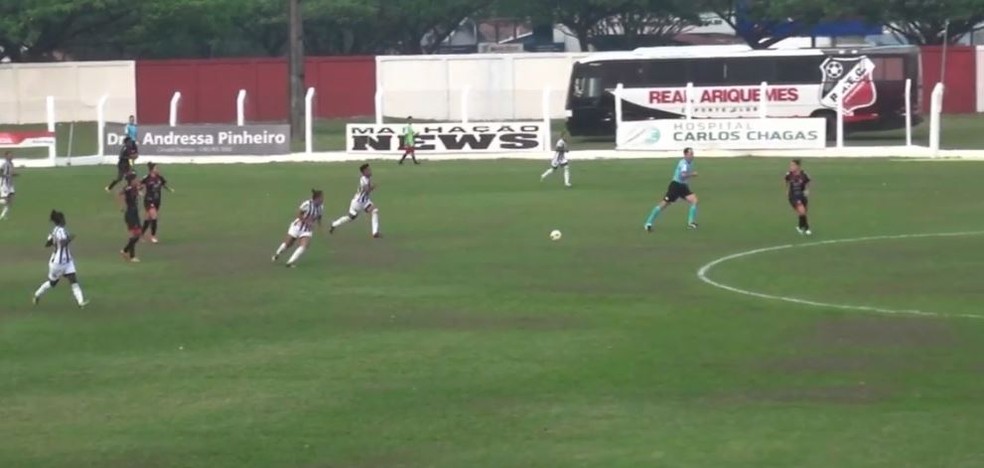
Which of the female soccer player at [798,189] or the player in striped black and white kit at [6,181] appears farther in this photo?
the player in striped black and white kit at [6,181]

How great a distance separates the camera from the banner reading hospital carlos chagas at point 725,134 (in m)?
56.4

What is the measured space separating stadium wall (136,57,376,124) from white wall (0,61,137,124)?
127 cm

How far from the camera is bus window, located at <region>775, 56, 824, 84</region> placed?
6241cm

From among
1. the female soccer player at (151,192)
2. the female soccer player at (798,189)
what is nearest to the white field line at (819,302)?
the female soccer player at (798,189)

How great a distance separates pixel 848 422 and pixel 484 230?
19.8m

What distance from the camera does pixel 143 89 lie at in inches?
3115

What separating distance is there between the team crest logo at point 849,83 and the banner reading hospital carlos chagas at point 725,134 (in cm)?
586

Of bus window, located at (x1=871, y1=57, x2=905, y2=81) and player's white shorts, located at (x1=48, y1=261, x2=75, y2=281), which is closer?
player's white shorts, located at (x1=48, y1=261, x2=75, y2=281)

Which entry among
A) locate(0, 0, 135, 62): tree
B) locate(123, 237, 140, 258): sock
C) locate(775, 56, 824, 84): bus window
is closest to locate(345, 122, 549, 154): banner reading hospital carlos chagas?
locate(775, 56, 824, 84): bus window

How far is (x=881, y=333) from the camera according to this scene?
22531 mm

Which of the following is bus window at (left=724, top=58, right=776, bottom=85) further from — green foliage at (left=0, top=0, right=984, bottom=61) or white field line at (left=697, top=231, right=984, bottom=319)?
white field line at (left=697, top=231, right=984, bottom=319)

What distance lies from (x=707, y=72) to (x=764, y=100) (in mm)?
5458

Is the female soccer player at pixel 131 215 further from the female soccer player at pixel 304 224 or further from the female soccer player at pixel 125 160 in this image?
the female soccer player at pixel 125 160

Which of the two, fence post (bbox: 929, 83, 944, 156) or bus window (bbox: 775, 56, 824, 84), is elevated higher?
bus window (bbox: 775, 56, 824, 84)
